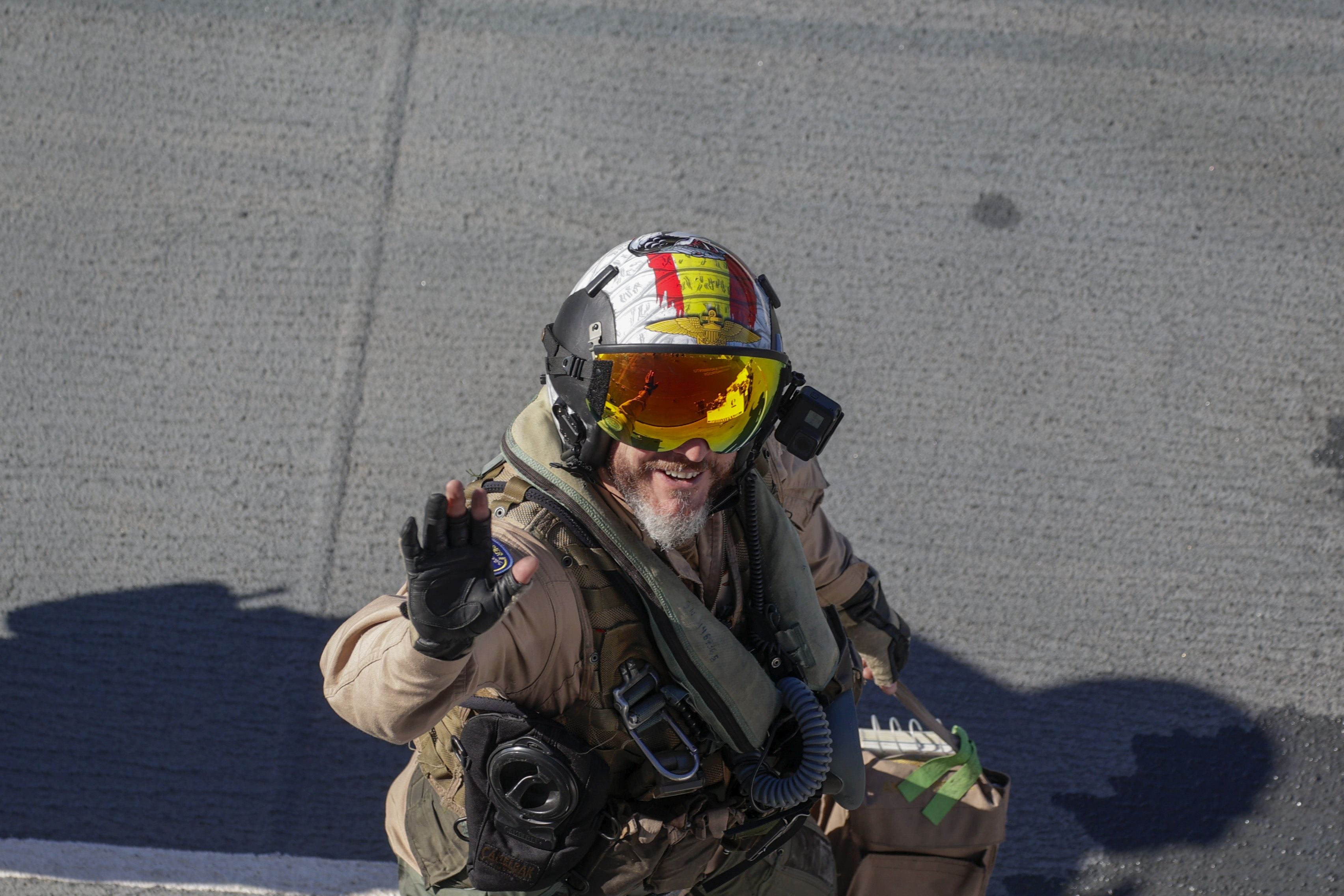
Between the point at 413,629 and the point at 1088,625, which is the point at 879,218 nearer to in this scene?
the point at 1088,625

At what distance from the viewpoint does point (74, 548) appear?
3.43 meters

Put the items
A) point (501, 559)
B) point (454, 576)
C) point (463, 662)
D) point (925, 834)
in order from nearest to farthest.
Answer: point (454, 576), point (463, 662), point (501, 559), point (925, 834)

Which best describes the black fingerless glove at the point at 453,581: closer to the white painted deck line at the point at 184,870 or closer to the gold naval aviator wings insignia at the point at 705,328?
the gold naval aviator wings insignia at the point at 705,328

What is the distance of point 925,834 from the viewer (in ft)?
8.63

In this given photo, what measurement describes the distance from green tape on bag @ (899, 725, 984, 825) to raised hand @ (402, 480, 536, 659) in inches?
61.3

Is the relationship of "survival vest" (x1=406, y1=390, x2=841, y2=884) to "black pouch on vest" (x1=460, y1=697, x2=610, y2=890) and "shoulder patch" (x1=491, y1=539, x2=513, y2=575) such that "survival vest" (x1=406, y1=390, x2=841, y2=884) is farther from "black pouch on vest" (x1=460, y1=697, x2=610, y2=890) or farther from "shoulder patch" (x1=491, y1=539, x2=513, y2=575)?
"shoulder patch" (x1=491, y1=539, x2=513, y2=575)

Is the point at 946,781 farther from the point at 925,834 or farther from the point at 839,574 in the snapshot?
the point at 839,574

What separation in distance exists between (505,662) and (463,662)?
0.19 metres

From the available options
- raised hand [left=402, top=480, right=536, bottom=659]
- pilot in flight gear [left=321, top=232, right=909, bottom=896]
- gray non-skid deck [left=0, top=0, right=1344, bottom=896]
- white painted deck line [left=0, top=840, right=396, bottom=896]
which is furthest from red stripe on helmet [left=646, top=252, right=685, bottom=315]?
white painted deck line [left=0, top=840, right=396, bottom=896]

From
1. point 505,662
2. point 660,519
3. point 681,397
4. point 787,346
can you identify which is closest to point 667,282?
point 681,397

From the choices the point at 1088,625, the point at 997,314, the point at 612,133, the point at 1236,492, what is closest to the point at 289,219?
the point at 612,133

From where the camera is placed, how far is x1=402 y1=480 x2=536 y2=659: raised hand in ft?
4.87

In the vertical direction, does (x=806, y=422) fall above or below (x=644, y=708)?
above

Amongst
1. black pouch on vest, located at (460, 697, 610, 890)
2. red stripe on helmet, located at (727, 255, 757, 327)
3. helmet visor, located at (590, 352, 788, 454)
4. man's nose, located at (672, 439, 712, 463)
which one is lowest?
black pouch on vest, located at (460, 697, 610, 890)
